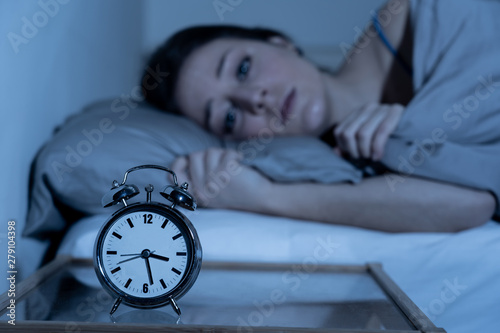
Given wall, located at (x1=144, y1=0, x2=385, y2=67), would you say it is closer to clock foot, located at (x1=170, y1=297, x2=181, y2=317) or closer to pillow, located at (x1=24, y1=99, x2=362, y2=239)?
pillow, located at (x1=24, y1=99, x2=362, y2=239)

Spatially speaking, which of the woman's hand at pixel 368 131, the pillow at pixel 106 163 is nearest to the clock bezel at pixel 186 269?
the pillow at pixel 106 163

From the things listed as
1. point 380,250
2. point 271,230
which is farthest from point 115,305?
point 380,250

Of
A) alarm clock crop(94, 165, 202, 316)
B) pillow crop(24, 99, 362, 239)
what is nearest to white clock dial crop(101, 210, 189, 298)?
alarm clock crop(94, 165, 202, 316)

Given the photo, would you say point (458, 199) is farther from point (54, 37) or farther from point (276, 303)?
point (54, 37)

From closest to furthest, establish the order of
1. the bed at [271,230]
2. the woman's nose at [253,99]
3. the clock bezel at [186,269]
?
the clock bezel at [186,269] < the bed at [271,230] < the woman's nose at [253,99]

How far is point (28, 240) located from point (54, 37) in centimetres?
47

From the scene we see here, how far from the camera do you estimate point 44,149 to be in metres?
1.04

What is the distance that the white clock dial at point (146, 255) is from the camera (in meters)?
0.61

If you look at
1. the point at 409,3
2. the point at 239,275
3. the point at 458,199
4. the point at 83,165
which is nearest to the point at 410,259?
the point at 458,199

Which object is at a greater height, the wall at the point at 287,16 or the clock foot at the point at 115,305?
the wall at the point at 287,16

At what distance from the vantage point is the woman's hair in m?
1.52

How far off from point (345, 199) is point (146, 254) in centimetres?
52

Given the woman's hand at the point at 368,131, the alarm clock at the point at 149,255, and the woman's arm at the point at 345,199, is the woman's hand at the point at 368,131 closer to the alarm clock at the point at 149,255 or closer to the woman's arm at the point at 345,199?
the woman's arm at the point at 345,199

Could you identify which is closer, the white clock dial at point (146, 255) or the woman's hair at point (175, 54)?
the white clock dial at point (146, 255)
